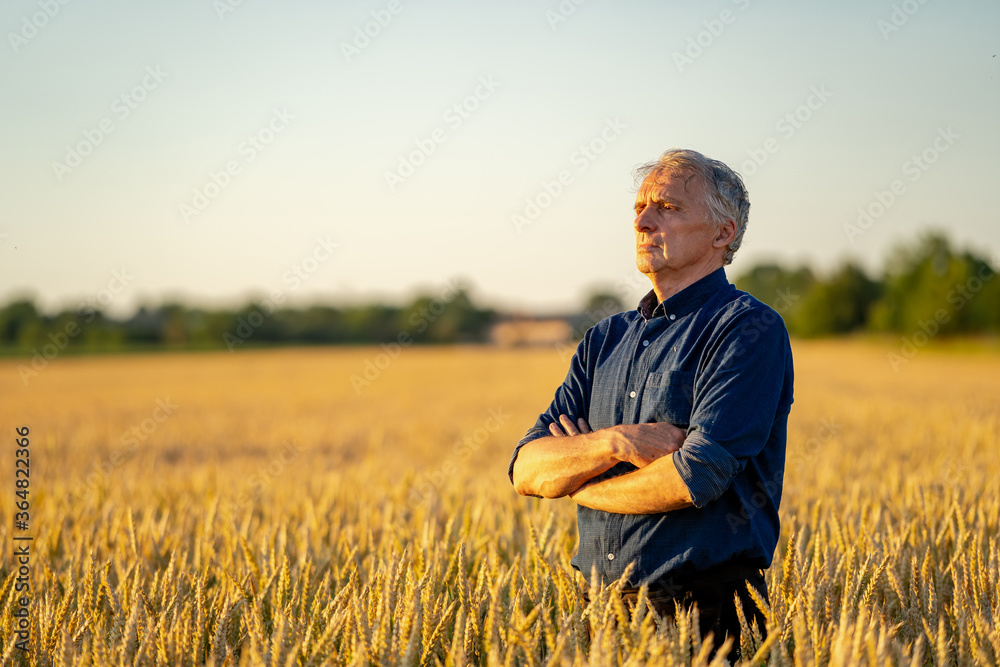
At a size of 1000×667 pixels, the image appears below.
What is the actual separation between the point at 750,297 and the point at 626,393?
48 centimetres

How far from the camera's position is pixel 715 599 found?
6.56 ft

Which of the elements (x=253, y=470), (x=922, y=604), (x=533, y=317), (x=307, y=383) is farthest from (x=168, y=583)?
(x=533, y=317)

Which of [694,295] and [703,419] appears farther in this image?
[694,295]

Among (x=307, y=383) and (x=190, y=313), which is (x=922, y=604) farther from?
(x=190, y=313)

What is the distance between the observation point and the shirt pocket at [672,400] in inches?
79.4

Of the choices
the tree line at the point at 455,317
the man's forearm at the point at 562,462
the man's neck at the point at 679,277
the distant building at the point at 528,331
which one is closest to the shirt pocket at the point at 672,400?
the man's forearm at the point at 562,462

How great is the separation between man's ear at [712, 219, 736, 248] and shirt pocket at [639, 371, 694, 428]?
0.43m

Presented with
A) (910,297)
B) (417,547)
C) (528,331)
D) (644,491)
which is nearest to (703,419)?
(644,491)

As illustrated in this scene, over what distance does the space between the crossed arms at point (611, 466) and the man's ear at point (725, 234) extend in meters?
0.61

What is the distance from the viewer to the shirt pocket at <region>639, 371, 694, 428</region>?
6.61ft

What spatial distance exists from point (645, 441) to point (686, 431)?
136 millimetres

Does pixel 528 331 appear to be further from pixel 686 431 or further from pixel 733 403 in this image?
pixel 733 403

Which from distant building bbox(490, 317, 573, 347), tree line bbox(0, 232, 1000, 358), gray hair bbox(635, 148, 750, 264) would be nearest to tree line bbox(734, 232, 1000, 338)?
tree line bbox(0, 232, 1000, 358)

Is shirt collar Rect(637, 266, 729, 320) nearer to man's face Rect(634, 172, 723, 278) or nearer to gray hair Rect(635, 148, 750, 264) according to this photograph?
man's face Rect(634, 172, 723, 278)
